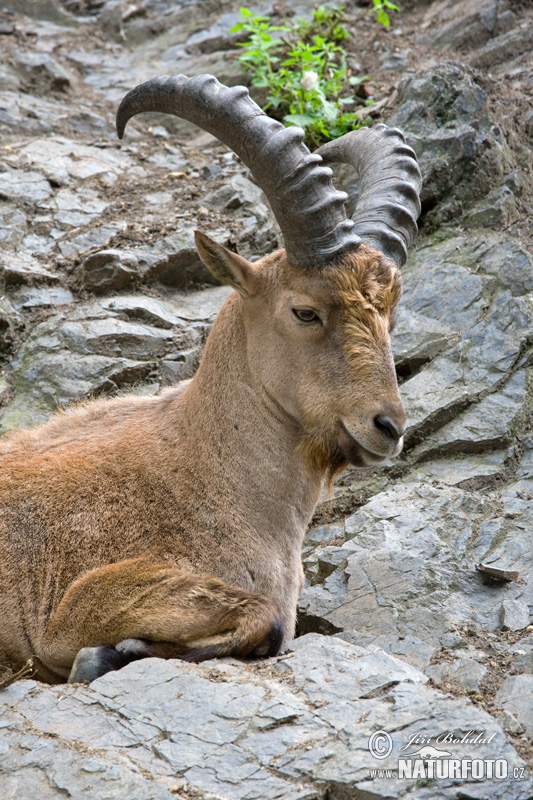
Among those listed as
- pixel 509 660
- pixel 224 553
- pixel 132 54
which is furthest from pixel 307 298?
pixel 132 54

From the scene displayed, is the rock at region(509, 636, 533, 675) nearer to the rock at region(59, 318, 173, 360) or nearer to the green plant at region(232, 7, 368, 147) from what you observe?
the rock at region(59, 318, 173, 360)

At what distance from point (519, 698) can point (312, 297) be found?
3.16 metres

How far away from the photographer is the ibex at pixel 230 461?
5.95 meters

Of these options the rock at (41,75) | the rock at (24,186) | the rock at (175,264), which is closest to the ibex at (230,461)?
the rock at (175,264)

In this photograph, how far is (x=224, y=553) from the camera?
20.9 feet

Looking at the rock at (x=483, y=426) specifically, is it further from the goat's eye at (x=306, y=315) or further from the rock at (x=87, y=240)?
the rock at (x=87, y=240)

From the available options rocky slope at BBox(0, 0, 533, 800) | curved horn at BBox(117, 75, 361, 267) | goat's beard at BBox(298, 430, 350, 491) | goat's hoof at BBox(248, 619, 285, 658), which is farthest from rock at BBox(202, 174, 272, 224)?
goat's hoof at BBox(248, 619, 285, 658)

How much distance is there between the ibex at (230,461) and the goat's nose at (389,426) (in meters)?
0.01

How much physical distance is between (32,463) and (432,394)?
439 centimetres

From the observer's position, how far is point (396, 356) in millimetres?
9578

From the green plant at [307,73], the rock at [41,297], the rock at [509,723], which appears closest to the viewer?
the rock at [509,723]

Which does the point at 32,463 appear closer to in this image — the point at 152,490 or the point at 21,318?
the point at 152,490

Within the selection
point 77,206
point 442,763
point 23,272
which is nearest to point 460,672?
point 442,763

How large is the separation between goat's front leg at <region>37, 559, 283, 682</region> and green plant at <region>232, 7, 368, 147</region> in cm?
801
